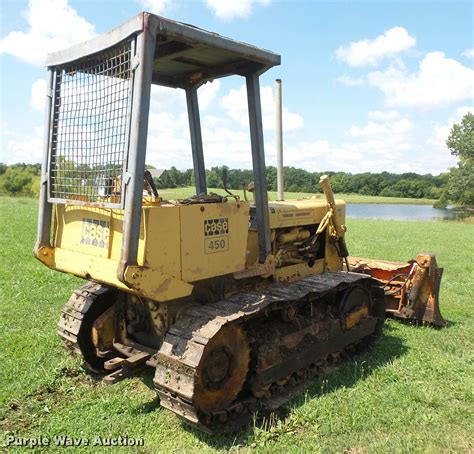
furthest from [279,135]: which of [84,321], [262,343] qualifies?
[84,321]

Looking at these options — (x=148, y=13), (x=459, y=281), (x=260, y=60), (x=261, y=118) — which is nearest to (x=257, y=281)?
(x=261, y=118)

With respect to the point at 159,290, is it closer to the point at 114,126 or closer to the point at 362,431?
the point at 114,126

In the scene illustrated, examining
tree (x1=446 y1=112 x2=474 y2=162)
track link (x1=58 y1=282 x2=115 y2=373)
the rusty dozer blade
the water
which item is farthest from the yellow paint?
tree (x1=446 y1=112 x2=474 y2=162)

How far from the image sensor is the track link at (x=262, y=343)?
4.06 m

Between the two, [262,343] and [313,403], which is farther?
[262,343]

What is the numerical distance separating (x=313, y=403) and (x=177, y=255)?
207 cm

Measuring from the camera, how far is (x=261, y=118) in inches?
201

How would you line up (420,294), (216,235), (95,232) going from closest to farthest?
(95,232), (216,235), (420,294)

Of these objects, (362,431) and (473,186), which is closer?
(362,431)

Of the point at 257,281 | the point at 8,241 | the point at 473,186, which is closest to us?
the point at 257,281

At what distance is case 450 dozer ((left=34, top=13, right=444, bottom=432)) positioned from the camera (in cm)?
393

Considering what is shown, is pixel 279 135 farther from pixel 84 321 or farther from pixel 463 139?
pixel 463 139

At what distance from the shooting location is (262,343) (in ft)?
16.2

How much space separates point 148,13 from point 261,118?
1.85 m
